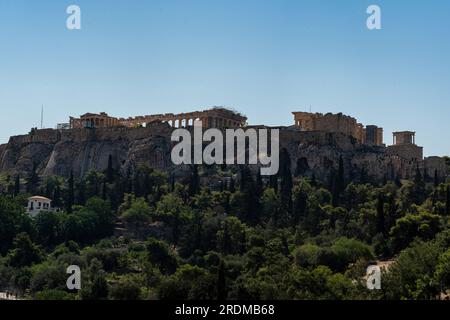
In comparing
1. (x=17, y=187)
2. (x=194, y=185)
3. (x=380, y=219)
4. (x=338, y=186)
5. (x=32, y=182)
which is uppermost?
(x=32, y=182)

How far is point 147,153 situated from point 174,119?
6.18 meters

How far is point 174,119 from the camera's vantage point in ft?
348

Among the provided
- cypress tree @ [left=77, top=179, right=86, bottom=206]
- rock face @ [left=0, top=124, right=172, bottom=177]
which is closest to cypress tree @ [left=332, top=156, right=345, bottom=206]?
rock face @ [left=0, top=124, right=172, bottom=177]

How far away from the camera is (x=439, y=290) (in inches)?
1930

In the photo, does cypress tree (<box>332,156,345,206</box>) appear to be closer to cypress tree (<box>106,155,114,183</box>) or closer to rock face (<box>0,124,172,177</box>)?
rock face (<box>0,124,172,177</box>)

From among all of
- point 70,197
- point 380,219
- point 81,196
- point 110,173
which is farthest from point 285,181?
point 110,173

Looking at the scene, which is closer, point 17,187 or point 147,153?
point 17,187

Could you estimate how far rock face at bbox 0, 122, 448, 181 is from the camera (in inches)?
3684

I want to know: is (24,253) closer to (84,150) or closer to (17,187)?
(17,187)

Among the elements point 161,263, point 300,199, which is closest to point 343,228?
point 300,199

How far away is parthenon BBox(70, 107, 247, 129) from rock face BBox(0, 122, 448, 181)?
2601mm
